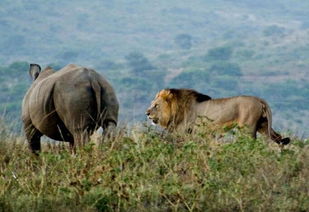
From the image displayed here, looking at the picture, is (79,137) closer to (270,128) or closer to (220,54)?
(270,128)

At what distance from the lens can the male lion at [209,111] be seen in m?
11.4

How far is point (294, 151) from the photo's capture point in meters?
9.24

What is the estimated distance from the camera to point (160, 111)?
1216cm

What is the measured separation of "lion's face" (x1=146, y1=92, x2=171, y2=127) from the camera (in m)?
12.1

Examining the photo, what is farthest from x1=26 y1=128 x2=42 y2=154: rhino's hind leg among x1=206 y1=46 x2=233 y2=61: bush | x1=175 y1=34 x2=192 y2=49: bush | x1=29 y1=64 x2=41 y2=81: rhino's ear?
x1=175 y1=34 x2=192 y2=49: bush

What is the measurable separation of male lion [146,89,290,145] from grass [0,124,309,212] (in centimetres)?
165

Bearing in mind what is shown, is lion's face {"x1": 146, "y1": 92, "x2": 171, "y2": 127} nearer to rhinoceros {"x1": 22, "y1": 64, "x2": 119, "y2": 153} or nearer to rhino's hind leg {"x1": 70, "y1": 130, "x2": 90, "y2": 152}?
rhinoceros {"x1": 22, "y1": 64, "x2": 119, "y2": 153}

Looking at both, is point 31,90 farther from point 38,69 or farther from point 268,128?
point 268,128

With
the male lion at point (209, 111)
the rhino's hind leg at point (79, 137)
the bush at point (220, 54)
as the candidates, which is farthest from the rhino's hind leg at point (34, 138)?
the bush at point (220, 54)

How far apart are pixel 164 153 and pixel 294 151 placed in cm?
99

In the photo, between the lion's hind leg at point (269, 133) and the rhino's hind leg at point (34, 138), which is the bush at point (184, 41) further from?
the rhino's hind leg at point (34, 138)

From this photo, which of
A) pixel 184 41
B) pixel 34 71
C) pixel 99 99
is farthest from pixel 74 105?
pixel 184 41

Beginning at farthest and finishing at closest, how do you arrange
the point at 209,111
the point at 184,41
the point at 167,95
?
1. the point at 184,41
2. the point at 167,95
3. the point at 209,111

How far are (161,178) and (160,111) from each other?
349 centimetres
